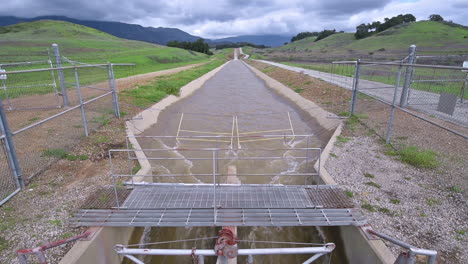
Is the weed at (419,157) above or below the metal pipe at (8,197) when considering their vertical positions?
above

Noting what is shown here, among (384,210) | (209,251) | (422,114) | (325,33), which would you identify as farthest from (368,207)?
(325,33)

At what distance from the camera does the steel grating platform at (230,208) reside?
17.8ft

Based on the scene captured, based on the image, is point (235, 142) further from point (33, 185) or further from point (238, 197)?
point (33, 185)

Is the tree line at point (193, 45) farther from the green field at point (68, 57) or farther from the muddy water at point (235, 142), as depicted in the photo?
the muddy water at point (235, 142)

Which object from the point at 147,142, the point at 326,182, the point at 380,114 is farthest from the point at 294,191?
the point at 380,114

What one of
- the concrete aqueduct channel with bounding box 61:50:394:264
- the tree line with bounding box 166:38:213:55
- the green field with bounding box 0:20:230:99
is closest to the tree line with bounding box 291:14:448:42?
the tree line with bounding box 166:38:213:55

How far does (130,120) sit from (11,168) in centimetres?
644

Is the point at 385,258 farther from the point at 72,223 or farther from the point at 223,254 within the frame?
the point at 72,223

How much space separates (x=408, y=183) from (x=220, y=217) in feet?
15.3

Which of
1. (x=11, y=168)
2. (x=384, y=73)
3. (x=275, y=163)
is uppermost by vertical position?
(x=384, y=73)

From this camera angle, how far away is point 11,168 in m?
6.34

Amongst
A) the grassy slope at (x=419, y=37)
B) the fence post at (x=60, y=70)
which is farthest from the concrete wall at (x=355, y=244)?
the grassy slope at (x=419, y=37)

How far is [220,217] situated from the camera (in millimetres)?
5574

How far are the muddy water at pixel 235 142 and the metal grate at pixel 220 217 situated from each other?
→ 1.14 m
